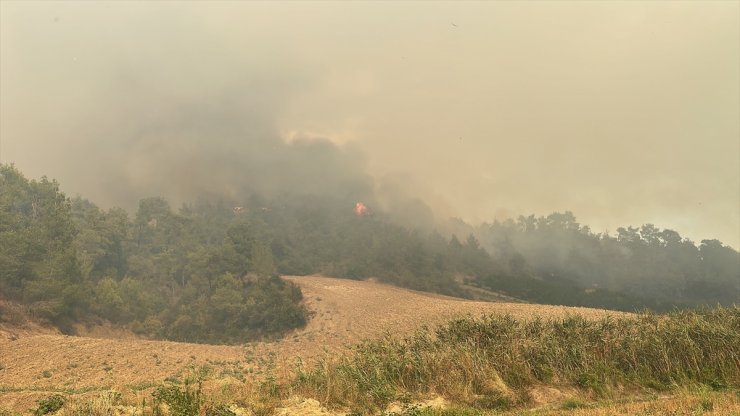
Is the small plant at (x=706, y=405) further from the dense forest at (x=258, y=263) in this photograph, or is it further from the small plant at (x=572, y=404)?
the dense forest at (x=258, y=263)

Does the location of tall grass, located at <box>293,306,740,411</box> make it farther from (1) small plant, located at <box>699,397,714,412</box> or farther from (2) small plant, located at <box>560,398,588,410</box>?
(1) small plant, located at <box>699,397,714,412</box>

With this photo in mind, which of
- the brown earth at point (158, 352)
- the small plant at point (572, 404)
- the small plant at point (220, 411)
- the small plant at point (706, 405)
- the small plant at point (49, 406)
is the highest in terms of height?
the small plant at point (706, 405)

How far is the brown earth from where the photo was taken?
26.2m

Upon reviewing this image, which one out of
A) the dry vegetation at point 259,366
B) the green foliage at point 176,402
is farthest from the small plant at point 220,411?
the dry vegetation at point 259,366

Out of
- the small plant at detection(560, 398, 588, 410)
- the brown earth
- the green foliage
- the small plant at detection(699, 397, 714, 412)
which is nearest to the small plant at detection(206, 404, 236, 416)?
the green foliage

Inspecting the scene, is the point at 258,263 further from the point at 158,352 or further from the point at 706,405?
the point at 706,405

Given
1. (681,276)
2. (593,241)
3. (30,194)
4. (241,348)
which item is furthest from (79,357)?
(593,241)

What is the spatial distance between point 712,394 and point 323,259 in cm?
10444

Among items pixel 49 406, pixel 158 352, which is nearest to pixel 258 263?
pixel 158 352

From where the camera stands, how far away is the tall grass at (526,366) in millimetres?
14969

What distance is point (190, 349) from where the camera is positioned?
41.5 metres

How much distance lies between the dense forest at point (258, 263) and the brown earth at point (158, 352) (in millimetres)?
5908

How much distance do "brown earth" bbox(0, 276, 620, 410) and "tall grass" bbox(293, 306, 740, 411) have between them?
4300mm

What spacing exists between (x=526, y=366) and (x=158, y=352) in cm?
3471
